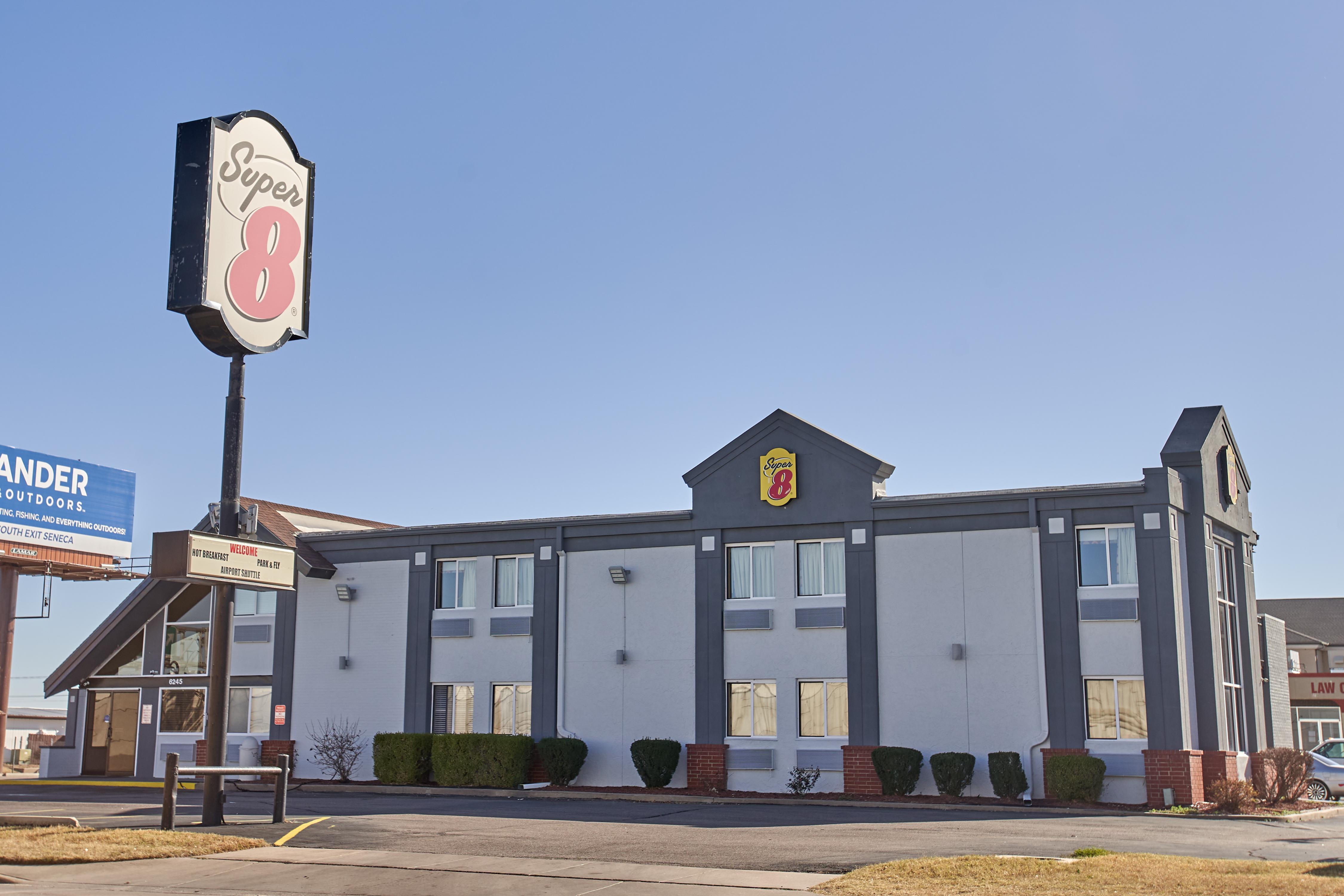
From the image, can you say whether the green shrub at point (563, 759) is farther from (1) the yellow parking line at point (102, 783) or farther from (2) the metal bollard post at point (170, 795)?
(2) the metal bollard post at point (170, 795)

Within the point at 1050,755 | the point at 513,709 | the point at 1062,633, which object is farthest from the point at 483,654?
the point at 1062,633

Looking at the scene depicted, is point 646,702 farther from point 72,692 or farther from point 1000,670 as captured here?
point 72,692

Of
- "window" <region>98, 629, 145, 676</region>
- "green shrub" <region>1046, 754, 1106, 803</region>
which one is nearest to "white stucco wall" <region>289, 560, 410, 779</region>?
"window" <region>98, 629, 145, 676</region>

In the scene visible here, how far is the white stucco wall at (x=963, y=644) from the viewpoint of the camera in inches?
1073

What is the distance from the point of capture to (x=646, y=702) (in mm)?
30781

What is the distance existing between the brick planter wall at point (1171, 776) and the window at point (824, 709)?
20.8 feet

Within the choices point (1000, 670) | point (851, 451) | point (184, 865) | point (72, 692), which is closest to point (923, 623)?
point (1000, 670)

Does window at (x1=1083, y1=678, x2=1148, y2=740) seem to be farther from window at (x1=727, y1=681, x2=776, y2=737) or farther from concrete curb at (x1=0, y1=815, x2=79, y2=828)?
concrete curb at (x1=0, y1=815, x2=79, y2=828)

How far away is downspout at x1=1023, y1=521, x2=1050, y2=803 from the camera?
26750 mm

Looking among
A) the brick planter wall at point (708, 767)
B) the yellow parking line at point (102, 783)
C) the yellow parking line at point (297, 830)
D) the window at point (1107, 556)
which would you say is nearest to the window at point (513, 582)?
the brick planter wall at point (708, 767)

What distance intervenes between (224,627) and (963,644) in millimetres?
15739

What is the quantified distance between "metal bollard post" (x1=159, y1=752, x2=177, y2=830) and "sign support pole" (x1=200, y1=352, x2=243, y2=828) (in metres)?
0.44

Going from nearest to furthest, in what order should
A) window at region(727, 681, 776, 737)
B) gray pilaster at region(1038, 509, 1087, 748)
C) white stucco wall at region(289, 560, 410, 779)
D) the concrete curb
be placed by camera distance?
the concrete curb → gray pilaster at region(1038, 509, 1087, 748) → window at region(727, 681, 776, 737) → white stucco wall at region(289, 560, 410, 779)

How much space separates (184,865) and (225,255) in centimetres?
837
